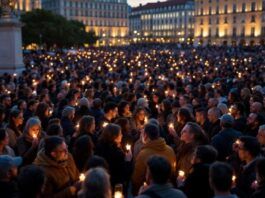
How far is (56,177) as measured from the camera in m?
5.98

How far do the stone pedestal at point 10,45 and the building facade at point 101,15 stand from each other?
12411 centimetres

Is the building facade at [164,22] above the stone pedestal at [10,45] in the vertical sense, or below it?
above

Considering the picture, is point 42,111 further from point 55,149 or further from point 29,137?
point 55,149

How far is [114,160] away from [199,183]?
1782 mm

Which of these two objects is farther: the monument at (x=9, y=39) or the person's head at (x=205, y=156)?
the monument at (x=9, y=39)

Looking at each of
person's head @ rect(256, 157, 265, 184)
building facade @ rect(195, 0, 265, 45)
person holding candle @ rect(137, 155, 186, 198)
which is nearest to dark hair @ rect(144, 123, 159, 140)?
person holding candle @ rect(137, 155, 186, 198)

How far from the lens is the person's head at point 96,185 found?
462cm

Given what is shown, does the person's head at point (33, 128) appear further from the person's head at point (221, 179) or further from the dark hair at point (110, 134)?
the person's head at point (221, 179)

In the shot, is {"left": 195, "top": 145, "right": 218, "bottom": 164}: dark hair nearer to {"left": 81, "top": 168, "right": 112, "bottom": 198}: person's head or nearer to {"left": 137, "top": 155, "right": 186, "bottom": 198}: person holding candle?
{"left": 137, "top": 155, "right": 186, "bottom": 198}: person holding candle

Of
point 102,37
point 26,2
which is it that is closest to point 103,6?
point 102,37

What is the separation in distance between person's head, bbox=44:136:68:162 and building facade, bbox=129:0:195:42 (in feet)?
475

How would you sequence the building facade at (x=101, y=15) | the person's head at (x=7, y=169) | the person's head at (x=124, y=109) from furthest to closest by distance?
the building facade at (x=101, y=15) → the person's head at (x=124, y=109) → the person's head at (x=7, y=169)

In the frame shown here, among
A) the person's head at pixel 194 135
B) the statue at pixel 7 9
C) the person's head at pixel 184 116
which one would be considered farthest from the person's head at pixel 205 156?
the statue at pixel 7 9

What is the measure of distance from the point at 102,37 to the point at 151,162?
16127 cm
